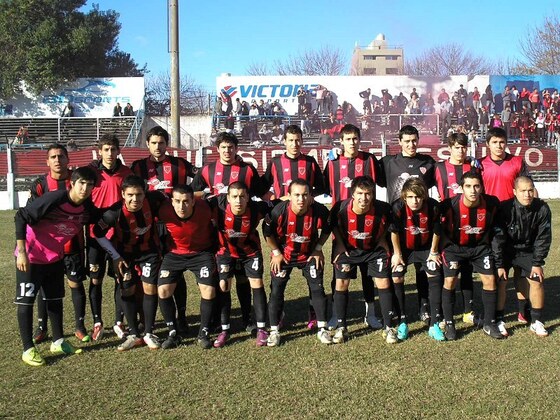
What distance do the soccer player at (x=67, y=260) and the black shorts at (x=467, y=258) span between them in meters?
3.43

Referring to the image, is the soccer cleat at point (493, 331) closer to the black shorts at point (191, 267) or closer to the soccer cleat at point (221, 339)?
the soccer cleat at point (221, 339)

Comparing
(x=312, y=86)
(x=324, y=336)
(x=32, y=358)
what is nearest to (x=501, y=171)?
(x=324, y=336)

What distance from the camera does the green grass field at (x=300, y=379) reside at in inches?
150

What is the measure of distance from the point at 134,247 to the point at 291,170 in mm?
1810

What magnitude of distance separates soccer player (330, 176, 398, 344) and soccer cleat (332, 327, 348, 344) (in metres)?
0.01

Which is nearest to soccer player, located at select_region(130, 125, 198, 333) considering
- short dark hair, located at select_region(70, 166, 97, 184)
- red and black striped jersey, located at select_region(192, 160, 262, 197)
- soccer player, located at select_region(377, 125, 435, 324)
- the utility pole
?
red and black striped jersey, located at select_region(192, 160, 262, 197)

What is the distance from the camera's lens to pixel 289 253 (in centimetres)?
545

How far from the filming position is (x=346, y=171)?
604 cm

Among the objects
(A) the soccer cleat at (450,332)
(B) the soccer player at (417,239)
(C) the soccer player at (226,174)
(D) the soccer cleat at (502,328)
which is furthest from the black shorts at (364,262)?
(D) the soccer cleat at (502,328)

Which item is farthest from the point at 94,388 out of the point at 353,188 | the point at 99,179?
the point at 353,188

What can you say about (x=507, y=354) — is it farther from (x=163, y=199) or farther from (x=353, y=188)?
(x=163, y=199)

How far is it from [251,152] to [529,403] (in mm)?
14159

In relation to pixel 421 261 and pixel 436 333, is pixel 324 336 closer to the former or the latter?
pixel 436 333

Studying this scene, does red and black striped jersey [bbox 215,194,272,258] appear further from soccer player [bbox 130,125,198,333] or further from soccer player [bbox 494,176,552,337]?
soccer player [bbox 494,176,552,337]
